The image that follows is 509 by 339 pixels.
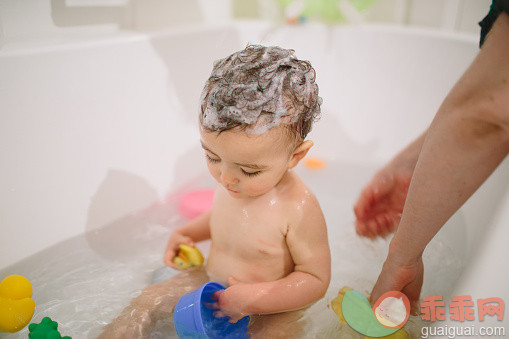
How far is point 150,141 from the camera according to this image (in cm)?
148

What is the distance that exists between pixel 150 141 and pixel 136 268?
49 centimetres

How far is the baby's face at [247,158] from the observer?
0.73 metres

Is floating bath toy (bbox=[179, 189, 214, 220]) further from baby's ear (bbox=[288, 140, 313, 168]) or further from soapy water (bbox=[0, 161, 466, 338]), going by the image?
baby's ear (bbox=[288, 140, 313, 168])

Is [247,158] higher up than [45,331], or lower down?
higher up

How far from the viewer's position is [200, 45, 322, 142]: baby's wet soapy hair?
0.72 meters

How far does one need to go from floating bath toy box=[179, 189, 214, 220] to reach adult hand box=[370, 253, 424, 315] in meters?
0.72

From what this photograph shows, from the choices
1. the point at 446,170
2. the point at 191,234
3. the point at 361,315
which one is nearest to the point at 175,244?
the point at 191,234

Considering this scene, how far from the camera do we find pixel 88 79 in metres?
1.27

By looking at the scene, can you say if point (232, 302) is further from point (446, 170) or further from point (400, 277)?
point (446, 170)

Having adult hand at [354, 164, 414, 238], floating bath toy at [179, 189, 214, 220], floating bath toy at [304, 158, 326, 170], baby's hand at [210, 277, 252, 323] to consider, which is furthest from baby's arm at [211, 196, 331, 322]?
floating bath toy at [304, 158, 326, 170]

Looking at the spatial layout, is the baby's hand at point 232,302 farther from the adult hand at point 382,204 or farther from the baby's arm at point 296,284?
the adult hand at point 382,204

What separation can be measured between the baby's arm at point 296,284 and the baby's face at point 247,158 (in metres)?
0.12

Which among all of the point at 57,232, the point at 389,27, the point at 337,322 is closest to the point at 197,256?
the point at 337,322

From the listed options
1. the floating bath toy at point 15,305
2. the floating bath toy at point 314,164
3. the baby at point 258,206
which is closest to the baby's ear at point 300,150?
the baby at point 258,206
